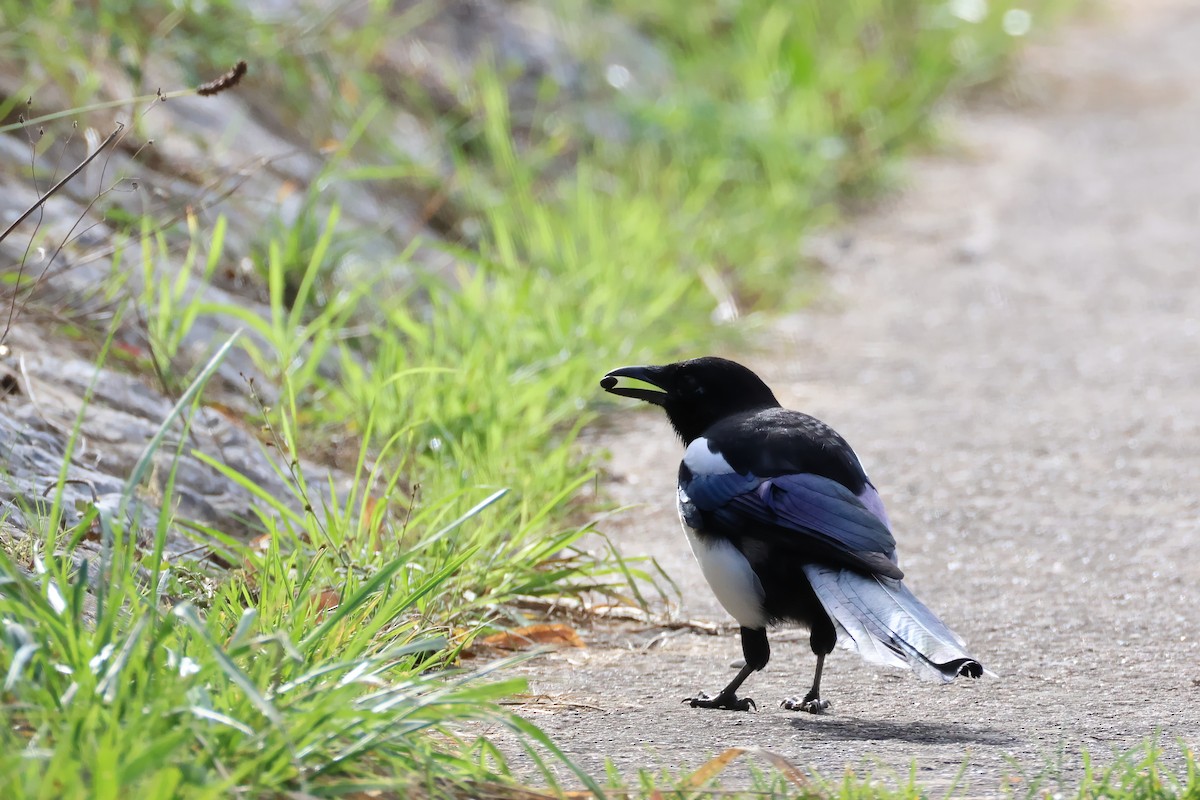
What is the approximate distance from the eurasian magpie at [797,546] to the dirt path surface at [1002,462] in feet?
0.55

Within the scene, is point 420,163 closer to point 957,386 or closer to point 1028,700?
point 957,386

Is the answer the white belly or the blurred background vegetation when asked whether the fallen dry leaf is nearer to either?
the blurred background vegetation

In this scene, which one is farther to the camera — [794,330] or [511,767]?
[794,330]

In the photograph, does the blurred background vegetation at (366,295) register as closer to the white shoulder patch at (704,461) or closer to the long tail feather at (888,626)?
the white shoulder patch at (704,461)

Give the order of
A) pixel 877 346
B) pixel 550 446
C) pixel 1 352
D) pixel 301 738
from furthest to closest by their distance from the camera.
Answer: pixel 877 346, pixel 550 446, pixel 1 352, pixel 301 738

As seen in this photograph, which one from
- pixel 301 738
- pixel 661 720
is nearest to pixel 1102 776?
pixel 661 720

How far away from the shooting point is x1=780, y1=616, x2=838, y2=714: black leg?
3135 mm

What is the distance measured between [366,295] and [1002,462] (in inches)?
86.5

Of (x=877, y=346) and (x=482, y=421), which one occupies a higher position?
(x=877, y=346)

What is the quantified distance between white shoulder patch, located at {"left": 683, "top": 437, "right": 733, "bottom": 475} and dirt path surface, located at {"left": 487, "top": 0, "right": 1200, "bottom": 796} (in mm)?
462

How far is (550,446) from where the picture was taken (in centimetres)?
482

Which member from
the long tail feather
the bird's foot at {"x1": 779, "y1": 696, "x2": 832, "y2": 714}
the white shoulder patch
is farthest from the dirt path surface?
the white shoulder patch

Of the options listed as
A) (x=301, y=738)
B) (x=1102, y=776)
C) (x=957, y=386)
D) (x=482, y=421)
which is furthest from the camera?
(x=957, y=386)

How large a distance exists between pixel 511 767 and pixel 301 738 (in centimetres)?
53
